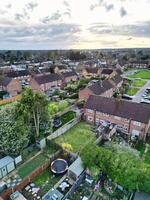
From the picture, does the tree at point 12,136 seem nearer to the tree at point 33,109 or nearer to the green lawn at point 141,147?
the tree at point 33,109

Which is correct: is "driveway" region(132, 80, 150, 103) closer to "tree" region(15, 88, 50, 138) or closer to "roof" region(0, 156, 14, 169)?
"tree" region(15, 88, 50, 138)

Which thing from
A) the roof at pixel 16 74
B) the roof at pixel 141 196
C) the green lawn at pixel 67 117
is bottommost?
the roof at pixel 141 196

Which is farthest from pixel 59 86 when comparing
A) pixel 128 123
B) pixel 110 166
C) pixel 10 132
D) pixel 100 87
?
pixel 110 166

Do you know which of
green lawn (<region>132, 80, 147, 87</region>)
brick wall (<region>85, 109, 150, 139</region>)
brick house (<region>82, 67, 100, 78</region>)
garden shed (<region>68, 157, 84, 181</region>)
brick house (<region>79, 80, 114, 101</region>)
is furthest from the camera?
brick house (<region>82, 67, 100, 78</region>)

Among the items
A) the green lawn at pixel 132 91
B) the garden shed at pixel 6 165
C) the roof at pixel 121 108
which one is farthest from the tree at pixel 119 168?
the green lawn at pixel 132 91

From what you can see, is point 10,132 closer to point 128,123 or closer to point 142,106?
point 128,123

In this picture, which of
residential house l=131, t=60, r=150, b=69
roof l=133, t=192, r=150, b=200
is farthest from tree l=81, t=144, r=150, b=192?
residential house l=131, t=60, r=150, b=69

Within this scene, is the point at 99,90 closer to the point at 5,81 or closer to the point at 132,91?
the point at 132,91
